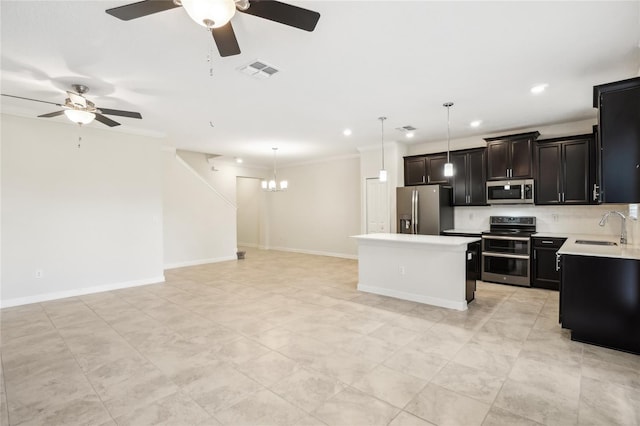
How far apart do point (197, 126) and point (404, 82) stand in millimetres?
3767

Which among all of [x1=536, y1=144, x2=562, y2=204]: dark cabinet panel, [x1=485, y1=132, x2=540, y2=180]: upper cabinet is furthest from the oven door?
[x1=485, y1=132, x2=540, y2=180]: upper cabinet

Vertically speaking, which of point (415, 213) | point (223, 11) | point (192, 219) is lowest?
point (192, 219)

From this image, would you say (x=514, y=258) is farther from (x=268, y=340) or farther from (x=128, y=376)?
(x=128, y=376)

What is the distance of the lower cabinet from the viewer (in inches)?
112

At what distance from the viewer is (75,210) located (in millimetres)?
5031

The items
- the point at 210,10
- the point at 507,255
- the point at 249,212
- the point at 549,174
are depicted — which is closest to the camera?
the point at 210,10

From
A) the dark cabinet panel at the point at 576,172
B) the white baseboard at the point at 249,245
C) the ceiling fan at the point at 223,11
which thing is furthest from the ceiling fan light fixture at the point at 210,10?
the white baseboard at the point at 249,245

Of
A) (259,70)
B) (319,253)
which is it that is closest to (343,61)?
(259,70)

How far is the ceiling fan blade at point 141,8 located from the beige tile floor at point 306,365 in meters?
2.61

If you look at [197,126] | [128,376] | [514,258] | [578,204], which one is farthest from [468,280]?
[197,126]

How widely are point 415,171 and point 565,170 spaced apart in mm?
2630

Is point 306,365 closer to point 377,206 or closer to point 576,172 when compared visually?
point 377,206

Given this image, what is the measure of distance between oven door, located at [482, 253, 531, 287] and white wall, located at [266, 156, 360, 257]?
3.40 m

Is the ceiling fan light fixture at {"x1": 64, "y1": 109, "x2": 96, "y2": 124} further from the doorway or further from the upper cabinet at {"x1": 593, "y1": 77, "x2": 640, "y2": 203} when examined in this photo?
the doorway
